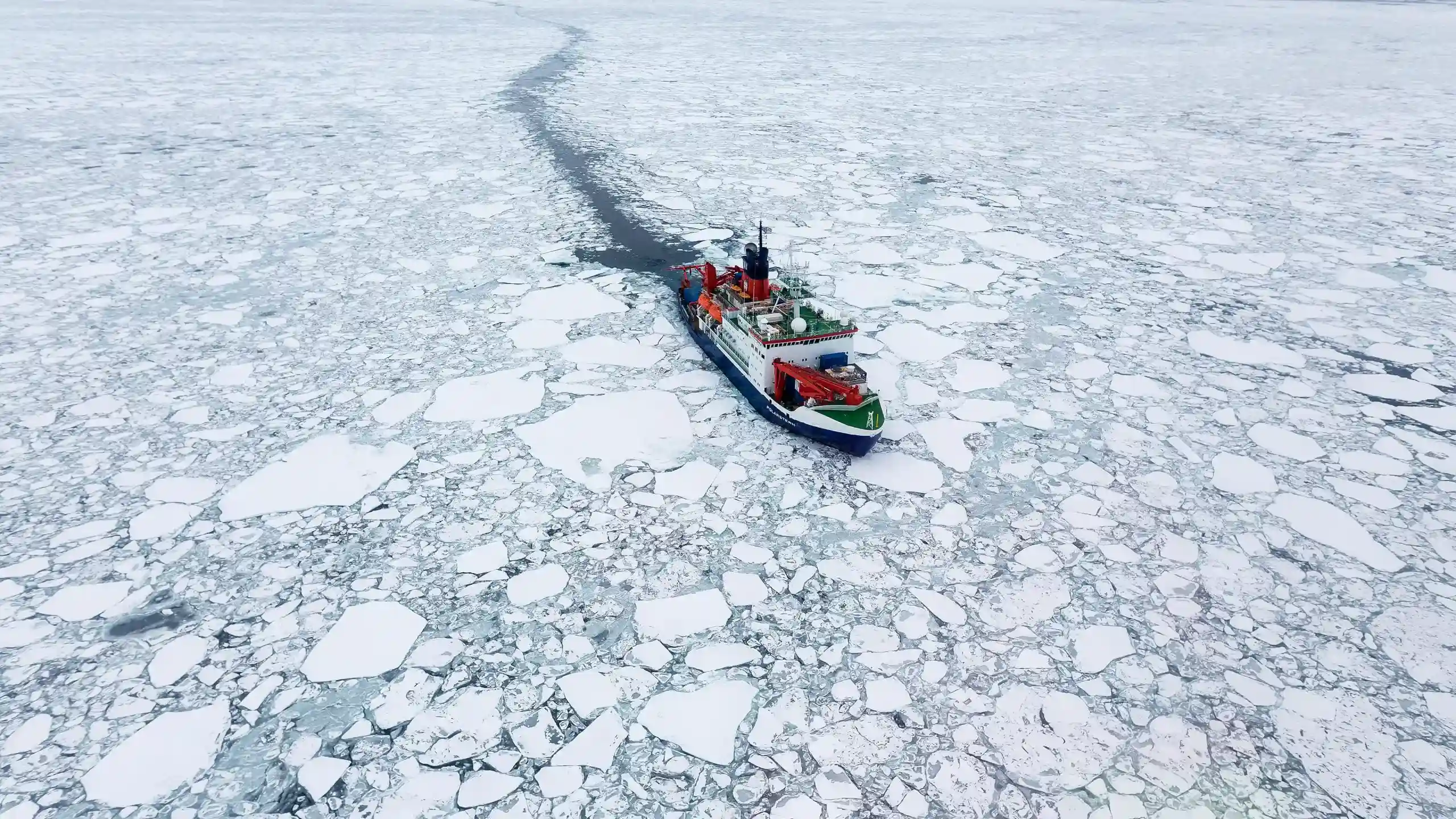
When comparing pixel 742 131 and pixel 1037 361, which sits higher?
pixel 742 131

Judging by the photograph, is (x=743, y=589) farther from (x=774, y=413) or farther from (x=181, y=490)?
(x=181, y=490)

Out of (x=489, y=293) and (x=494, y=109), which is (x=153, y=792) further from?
(x=494, y=109)

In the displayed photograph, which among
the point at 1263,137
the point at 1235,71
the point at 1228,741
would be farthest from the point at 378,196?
the point at 1235,71

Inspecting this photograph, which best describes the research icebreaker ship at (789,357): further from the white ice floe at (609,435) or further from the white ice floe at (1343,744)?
the white ice floe at (1343,744)

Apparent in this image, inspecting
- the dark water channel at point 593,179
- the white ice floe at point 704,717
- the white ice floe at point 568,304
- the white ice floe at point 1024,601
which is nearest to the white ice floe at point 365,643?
the white ice floe at point 704,717

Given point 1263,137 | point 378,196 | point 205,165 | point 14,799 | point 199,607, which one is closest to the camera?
point 14,799

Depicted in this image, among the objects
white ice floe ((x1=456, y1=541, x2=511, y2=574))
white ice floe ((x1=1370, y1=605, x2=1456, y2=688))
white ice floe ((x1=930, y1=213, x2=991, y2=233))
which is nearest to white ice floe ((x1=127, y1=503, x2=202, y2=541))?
white ice floe ((x1=456, y1=541, x2=511, y2=574))
